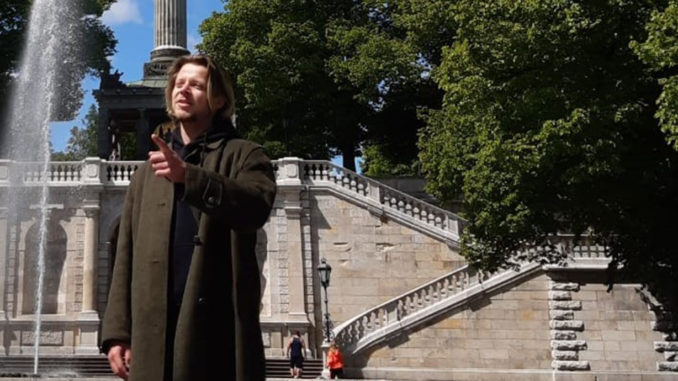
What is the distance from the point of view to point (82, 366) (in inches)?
990

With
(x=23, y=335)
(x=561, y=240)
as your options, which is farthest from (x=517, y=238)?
(x=23, y=335)

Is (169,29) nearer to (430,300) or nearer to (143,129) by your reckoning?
(143,129)

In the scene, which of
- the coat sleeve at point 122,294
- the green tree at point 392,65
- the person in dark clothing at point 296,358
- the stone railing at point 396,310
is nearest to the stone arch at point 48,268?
the person in dark clothing at point 296,358

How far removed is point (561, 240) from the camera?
26641 mm

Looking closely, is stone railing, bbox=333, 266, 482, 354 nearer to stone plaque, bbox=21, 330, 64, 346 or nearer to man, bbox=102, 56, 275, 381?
stone plaque, bbox=21, 330, 64, 346

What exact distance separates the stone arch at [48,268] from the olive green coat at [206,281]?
2586 cm

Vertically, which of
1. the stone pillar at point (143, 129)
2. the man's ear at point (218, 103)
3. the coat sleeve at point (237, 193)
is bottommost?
the coat sleeve at point (237, 193)

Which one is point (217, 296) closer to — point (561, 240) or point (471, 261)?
point (471, 261)

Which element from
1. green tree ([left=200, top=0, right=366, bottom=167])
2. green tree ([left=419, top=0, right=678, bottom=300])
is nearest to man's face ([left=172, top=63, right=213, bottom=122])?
green tree ([left=419, top=0, right=678, bottom=300])

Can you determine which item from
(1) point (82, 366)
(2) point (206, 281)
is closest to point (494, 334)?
(1) point (82, 366)

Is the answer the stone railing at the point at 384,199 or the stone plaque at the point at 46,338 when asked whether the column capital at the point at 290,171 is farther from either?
the stone plaque at the point at 46,338

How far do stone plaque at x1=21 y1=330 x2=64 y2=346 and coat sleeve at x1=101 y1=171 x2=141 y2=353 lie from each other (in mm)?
25057

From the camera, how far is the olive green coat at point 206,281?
3.62 meters

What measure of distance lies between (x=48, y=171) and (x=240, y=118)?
38.7 ft
